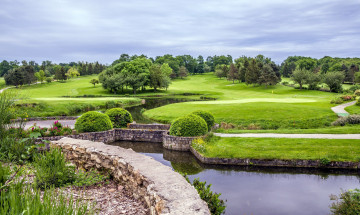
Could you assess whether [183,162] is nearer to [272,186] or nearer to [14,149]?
[272,186]

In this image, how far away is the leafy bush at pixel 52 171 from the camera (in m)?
6.49

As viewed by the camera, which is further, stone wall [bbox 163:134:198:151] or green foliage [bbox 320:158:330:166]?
stone wall [bbox 163:134:198:151]

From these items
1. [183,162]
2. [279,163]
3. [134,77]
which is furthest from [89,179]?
[134,77]

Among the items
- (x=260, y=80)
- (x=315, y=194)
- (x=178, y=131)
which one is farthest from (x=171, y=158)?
(x=260, y=80)

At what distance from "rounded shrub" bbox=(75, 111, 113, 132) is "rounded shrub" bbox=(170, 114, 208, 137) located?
550 centimetres

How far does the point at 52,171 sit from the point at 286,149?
492 inches

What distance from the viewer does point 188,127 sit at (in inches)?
698

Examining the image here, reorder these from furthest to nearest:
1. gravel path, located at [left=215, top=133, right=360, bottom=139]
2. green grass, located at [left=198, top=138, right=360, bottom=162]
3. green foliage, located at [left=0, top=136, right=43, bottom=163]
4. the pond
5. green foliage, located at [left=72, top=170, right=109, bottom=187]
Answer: gravel path, located at [left=215, top=133, right=360, bottom=139], green grass, located at [left=198, top=138, right=360, bottom=162], the pond, green foliage, located at [left=0, top=136, right=43, bottom=163], green foliage, located at [left=72, top=170, right=109, bottom=187]

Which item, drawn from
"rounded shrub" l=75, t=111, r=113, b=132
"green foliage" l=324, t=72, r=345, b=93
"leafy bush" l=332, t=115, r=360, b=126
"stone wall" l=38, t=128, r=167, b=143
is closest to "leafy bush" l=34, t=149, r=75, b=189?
"stone wall" l=38, t=128, r=167, b=143

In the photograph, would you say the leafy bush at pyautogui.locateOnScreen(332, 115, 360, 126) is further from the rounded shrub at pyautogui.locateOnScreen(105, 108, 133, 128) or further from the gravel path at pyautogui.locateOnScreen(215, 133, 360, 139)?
the rounded shrub at pyautogui.locateOnScreen(105, 108, 133, 128)

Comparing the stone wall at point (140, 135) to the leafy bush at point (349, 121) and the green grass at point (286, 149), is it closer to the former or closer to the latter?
the green grass at point (286, 149)

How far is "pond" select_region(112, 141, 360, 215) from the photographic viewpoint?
9461 millimetres

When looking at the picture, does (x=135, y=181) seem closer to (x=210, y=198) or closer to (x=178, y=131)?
(x=210, y=198)

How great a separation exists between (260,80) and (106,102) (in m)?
43.2
